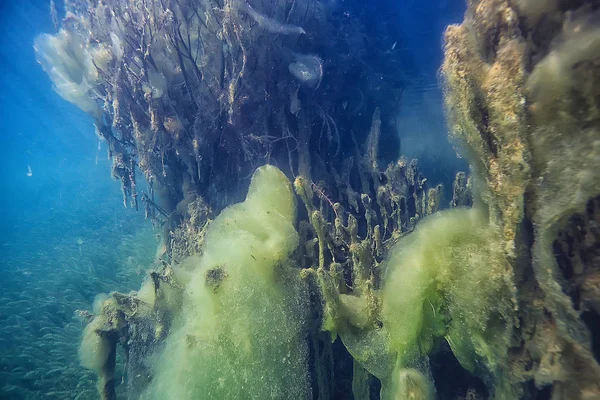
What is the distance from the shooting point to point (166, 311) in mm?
3486

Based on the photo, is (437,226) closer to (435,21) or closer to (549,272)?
(549,272)

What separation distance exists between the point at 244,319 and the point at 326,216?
2.44 metres

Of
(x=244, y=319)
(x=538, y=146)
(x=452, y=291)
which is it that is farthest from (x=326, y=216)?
(x=538, y=146)

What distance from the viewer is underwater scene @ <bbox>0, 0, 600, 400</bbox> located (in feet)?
4.95

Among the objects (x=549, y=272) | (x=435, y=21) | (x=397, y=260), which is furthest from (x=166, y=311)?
(x=435, y=21)

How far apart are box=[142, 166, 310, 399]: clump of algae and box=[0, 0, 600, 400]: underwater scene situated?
0.05 ft

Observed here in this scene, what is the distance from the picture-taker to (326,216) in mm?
4852

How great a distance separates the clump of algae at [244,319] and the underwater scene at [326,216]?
0.02 meters

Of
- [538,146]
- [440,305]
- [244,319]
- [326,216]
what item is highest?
[326,216]

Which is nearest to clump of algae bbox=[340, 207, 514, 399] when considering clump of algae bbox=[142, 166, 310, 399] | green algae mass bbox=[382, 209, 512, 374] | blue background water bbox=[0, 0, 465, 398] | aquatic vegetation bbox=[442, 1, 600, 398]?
green algae mass bbox=[382, 209, 512, 374]

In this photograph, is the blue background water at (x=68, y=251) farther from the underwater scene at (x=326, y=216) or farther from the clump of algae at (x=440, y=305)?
the clump of algae at (x=440, y=305)

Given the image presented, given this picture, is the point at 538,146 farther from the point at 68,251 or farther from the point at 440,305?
the point at 68,251

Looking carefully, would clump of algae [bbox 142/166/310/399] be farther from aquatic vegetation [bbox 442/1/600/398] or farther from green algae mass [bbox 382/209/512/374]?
aquatic vegetation [bbox 442/1/600/398]

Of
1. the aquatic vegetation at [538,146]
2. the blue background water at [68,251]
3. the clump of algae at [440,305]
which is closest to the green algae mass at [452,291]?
the clump of algae at [440,305]
